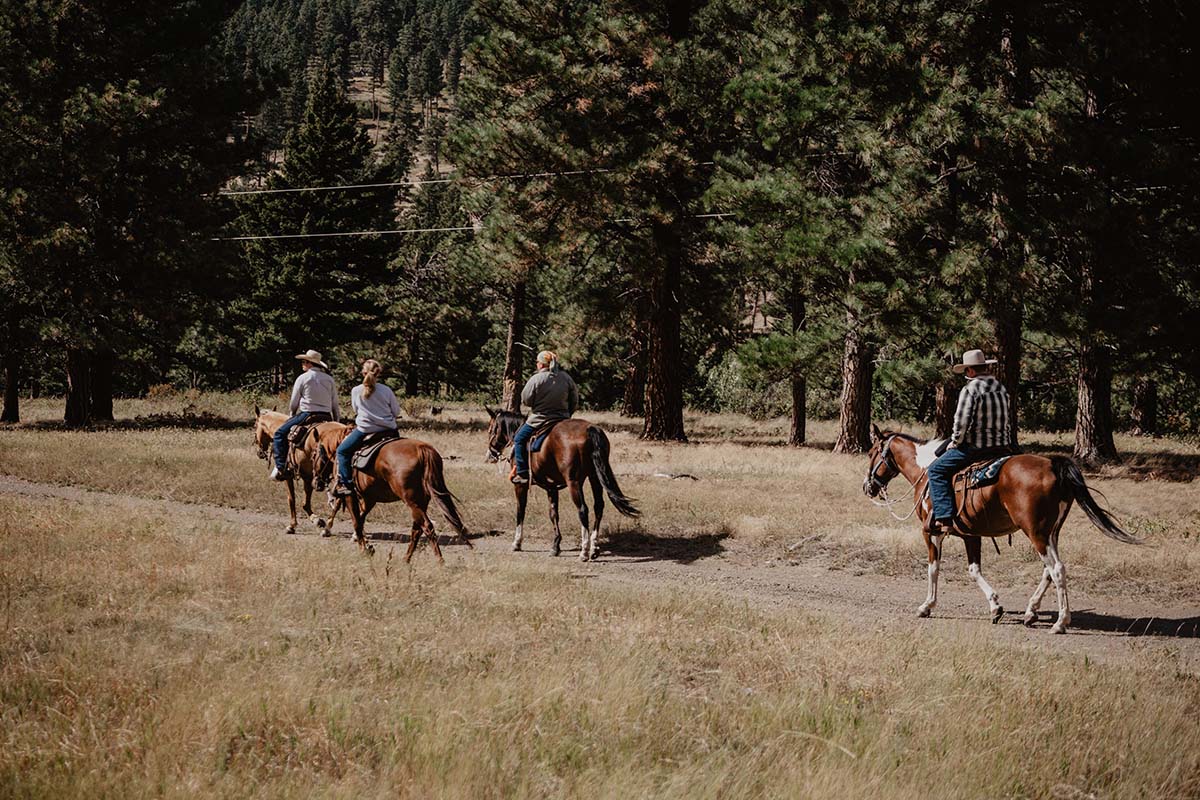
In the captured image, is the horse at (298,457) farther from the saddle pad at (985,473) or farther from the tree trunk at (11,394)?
the tree trunk at (11,394)

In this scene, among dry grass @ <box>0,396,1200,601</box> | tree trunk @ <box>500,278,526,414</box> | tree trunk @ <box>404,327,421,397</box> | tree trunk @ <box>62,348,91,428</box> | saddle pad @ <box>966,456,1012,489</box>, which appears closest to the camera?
saddle pad @ <box>966,456,1012,489</box>

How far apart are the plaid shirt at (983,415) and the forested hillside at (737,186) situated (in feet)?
31.6

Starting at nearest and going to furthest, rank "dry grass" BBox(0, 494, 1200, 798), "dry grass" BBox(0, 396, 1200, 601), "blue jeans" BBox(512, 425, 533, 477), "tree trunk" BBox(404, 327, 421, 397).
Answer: "dry grass" BBox(0, 494, 1200, 798), "dry grass" BBox(0, 396, 1200, 601), "blue jeans" BBox(512, 425, 533, 477), "tree trunk" BBox(404, 327, 421, 397)

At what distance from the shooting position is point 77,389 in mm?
31844

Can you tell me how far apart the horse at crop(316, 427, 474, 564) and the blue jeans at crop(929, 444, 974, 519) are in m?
5.80

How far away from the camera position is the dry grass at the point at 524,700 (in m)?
5.30

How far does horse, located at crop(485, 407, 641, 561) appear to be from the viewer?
13.7 m

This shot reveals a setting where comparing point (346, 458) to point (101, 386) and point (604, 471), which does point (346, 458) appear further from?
point (101, 386)

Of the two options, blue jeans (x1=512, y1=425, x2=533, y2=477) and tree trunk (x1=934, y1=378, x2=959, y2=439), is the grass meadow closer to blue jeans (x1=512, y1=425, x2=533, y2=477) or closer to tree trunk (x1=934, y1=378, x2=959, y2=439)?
blue jeans (x1=512, y1=425, x2=533, y2=477)

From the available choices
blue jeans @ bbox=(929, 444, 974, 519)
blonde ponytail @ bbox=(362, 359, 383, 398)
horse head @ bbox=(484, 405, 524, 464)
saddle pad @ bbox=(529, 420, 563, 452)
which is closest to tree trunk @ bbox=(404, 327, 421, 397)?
horse head @ bbox=(484, 405, 524, 464)

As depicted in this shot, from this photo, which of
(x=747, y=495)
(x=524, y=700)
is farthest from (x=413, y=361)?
(x=524, y=700)

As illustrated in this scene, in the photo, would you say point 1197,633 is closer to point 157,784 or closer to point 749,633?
point 749,633

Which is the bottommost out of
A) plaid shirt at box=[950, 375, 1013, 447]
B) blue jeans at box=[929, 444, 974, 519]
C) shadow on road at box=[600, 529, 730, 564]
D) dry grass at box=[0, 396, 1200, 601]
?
shadow on road at box=[600, 529, 730, 564]

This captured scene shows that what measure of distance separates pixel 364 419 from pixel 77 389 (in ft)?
80.0
